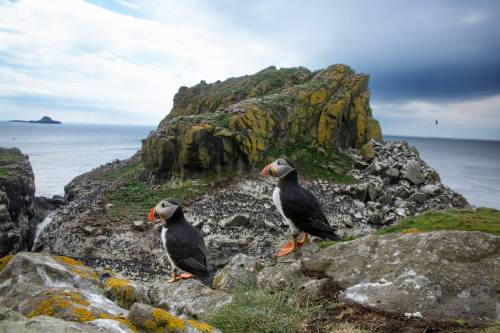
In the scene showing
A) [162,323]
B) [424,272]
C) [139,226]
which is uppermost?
[162,323]

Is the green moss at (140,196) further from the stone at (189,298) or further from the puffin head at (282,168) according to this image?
the puffin head at (282,168)

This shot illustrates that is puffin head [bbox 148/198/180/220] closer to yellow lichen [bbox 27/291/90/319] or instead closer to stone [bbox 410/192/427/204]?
yellow lichen [bbox 27/291/90/319]

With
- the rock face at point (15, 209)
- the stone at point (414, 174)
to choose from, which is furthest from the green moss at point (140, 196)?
the stone at point (414, 174)

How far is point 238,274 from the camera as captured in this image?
299 inches

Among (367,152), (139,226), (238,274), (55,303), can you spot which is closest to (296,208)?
(238,274)

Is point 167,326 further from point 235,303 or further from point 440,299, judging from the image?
point 440,299

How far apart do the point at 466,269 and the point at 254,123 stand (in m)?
26.8

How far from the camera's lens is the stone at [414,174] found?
32.3 m

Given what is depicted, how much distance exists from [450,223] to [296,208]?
11.6 meters

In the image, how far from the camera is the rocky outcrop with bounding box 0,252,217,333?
10.9 feet

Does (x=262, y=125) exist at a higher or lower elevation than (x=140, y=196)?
higher

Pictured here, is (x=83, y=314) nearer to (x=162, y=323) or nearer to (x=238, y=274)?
(x=162, y=323)

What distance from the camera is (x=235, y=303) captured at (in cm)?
546

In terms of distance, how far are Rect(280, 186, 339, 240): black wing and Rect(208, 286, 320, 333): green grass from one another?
2.48 metres
